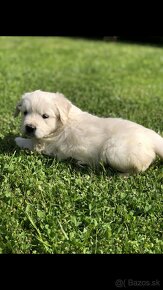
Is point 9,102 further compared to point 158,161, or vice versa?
point 9,102

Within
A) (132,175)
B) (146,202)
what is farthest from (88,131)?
(146,202)

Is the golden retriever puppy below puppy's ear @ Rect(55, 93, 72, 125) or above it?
below

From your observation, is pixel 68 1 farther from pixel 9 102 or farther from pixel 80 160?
pixel 9 102

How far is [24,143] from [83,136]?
73cm

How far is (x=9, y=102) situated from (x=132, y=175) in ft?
12.2

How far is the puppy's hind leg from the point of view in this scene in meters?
5.51

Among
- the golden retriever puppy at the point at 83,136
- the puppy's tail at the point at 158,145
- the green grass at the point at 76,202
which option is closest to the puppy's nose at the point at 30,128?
the golden retriever puppy at the point at 83,136

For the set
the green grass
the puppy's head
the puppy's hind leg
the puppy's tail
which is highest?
the puppy's head

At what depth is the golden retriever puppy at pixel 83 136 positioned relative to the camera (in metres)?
4.85

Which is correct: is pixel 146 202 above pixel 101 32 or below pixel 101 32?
below

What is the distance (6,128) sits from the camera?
645 cm

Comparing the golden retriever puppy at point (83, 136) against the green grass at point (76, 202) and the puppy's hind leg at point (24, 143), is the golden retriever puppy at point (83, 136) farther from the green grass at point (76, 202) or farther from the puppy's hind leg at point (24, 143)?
the green grass at point (76, 202)

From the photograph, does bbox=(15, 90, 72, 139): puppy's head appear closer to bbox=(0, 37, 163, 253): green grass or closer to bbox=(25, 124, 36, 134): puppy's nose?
bbox=(25, 124, 36, 134): puppy's nose

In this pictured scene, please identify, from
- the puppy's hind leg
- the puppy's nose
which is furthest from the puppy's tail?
the puppy's hind leg
